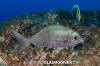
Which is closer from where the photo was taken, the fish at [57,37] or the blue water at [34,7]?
the fish at [57,37]

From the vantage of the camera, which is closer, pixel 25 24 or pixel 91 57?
pixel 91 57

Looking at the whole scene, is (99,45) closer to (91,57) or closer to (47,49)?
(91,57)

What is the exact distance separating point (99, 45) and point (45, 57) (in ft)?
4.98

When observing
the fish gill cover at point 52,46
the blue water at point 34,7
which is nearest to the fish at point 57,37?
the fish gill cover at point 52,46

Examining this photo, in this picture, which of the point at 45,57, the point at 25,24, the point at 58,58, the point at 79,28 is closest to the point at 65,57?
the point at 58,58

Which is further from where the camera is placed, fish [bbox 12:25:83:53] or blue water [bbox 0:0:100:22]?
blue water [bbox 0:0:100:22]

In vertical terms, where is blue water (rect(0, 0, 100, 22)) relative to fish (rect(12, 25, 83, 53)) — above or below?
above

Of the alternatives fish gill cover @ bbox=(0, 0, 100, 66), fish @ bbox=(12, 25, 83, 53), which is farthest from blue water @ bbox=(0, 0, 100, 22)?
fish @ bbox=(12, 25, 83, 53)

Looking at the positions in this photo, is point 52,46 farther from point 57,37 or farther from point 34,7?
point 34,7

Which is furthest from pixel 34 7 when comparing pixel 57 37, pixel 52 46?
pixel 57 37

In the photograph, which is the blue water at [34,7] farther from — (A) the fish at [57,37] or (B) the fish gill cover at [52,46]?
(A) the fish at [57,37]

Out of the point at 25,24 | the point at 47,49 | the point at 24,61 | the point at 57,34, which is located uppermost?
the point at 25,24

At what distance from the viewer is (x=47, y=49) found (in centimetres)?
520

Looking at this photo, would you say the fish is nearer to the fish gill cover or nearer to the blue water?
the fish gill cover
